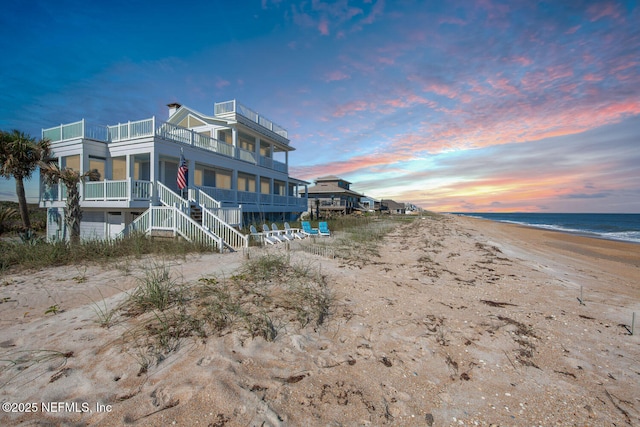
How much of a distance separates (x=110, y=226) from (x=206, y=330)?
47.8 feet

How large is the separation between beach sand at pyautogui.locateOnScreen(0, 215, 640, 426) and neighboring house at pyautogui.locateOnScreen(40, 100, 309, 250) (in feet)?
21.0

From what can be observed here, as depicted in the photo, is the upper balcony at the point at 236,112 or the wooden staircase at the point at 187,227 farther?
the upper balcony at the point at 236,112

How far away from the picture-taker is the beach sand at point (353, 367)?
2.34 meters

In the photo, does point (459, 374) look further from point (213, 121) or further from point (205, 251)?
point (213, 121)

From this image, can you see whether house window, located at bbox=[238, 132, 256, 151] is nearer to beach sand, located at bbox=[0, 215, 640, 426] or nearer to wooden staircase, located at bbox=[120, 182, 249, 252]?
wooden staircase, located at bbox=[120, 182, 249, 252]

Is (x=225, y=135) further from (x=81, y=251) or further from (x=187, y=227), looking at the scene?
(x=81, y=251)

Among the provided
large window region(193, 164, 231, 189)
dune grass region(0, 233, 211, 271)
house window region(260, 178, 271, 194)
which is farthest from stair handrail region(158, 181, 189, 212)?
house window region(260, 178, 271, 194)

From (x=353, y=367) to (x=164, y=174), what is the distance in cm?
1673

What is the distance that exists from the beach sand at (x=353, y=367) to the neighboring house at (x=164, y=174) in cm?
640

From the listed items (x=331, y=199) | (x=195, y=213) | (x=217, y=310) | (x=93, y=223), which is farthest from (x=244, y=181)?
(x=217, y=310)

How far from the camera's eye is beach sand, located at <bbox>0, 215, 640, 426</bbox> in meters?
2.34

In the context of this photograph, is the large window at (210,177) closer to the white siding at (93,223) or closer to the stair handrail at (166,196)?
the stair handrail at (166,196)

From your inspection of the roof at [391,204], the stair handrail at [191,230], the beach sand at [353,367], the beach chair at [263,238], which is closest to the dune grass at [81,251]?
the stair handrail at [191,230]

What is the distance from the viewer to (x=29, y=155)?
603 inches
